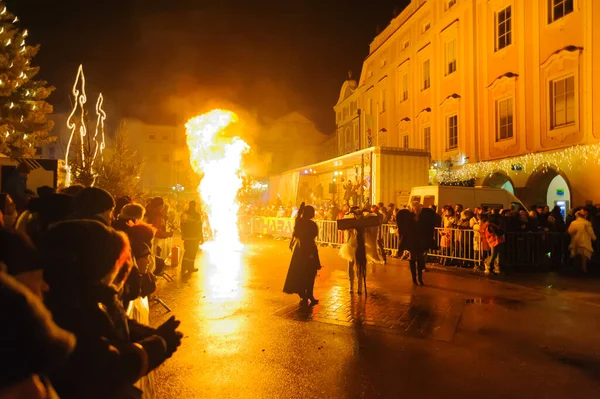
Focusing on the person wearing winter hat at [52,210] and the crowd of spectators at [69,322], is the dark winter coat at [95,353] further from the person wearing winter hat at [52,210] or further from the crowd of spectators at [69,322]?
the person wearing winter hat at [52,210]

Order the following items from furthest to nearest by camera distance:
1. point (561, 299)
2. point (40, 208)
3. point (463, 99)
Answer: point (463, 99)
point (561, 299)
point (40, 208)

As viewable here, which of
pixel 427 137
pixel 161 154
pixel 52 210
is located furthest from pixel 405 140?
pixel 161 154

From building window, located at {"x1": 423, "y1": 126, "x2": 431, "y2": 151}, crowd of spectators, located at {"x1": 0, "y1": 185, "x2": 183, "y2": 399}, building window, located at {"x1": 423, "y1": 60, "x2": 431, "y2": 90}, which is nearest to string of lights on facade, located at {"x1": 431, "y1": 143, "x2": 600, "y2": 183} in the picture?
building window, located at {"x1": 423, "y1": 126, "x2": 431, "y2": 151}

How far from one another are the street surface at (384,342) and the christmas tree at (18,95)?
13321 mm

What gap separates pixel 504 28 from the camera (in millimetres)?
19312

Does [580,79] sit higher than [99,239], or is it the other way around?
[580,79]

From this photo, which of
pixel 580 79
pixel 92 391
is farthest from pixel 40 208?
pixel 580 79

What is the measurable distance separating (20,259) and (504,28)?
22.1 m

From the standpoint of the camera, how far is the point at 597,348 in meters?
5.66

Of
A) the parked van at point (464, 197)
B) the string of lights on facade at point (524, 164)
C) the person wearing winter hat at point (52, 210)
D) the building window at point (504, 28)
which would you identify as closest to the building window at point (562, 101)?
the string of lights on facade at point (524, 164)

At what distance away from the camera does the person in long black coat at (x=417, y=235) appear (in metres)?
9.78

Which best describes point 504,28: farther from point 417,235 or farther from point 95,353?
point 95,353

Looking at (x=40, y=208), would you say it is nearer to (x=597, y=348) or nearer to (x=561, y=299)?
(x=597, y=348)

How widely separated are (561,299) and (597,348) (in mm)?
3103
